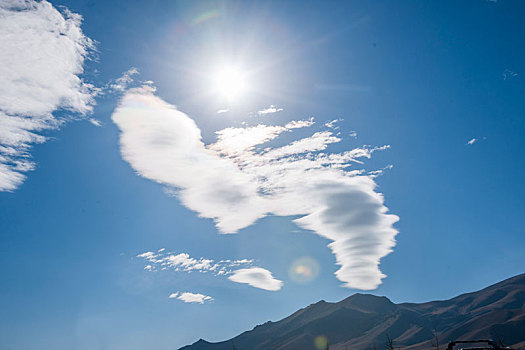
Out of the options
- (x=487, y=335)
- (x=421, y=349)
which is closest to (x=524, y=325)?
(x=487, y=335)

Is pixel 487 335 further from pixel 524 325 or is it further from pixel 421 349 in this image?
pixel 421 349

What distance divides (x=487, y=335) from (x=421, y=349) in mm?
31028

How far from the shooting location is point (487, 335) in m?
186

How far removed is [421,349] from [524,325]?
158 ft

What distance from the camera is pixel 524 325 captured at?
18488cm

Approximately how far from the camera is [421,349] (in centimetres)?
19538
